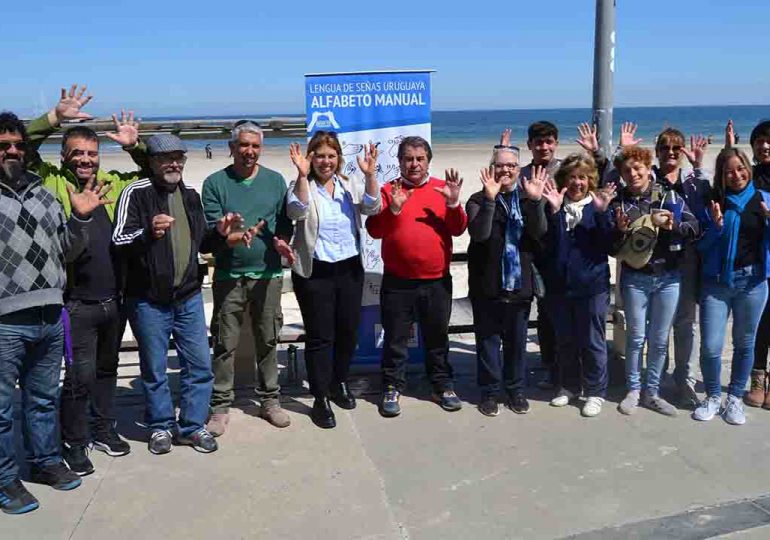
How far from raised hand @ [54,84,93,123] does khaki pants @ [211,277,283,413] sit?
4.34ft

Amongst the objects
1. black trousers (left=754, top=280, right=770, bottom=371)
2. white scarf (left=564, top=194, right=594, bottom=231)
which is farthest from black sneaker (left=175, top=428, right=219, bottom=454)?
black trousers (left=754, top=280, right=770, bottom=371)

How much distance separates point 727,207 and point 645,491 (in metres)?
1.98

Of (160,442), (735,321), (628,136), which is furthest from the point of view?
(628,136)

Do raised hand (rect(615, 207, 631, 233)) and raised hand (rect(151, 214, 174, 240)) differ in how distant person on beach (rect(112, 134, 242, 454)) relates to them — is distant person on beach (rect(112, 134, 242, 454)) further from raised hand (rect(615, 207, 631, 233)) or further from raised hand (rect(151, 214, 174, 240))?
raised hand (rect(615, 207, 631, 233))

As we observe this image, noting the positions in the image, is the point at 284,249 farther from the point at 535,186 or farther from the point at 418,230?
the point at 535,186

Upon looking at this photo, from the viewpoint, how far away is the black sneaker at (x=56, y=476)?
4160 mm

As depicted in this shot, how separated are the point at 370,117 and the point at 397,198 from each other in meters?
1.10

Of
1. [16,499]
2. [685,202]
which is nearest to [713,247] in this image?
[685,202]

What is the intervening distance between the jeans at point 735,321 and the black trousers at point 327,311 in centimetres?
235

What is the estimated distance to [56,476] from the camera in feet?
13.7

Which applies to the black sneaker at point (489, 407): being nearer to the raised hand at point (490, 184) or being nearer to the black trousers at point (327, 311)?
the black trousers at point (327, 311)

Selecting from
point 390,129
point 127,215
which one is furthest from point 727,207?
point 127,215

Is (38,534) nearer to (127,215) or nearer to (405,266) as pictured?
(127,215)

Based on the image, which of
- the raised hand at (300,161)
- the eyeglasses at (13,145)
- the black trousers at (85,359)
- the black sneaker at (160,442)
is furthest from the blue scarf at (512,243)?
the eyeglasses at (13,145)
